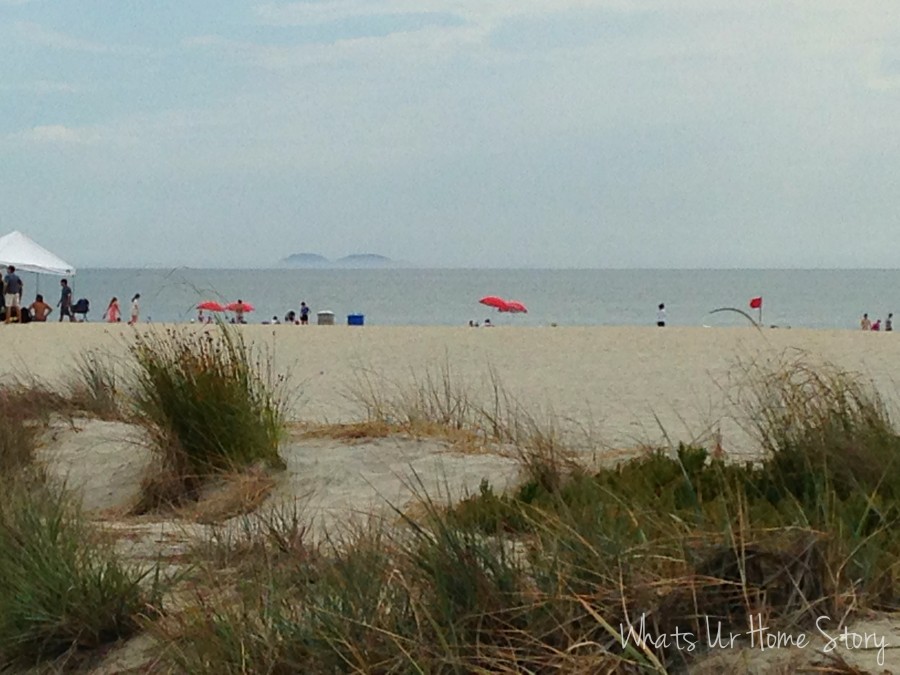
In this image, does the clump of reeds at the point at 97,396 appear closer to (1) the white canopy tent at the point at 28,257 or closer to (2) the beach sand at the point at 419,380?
(2) the beach sand at the point at 419,380

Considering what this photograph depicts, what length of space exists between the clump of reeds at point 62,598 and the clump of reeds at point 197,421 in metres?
2.40

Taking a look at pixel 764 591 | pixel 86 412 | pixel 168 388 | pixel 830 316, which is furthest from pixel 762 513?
pixel 830 316

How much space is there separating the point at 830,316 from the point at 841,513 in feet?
Answer: 230

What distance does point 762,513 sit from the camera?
3.82 m

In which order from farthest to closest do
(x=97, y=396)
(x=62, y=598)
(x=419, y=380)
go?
(x=419, y=380) < (x=97, y=396) < (x=62, y=598)

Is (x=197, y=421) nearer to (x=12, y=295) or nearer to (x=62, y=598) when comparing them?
(x=62, y=598)

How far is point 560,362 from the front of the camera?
17.4 meters

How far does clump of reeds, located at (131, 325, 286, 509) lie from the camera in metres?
6.50

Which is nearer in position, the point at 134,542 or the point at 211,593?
the point at 211,593

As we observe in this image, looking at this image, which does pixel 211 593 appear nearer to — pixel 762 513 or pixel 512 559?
pixel 512 559

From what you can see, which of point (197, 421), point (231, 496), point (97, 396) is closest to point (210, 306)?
point (97, 396)

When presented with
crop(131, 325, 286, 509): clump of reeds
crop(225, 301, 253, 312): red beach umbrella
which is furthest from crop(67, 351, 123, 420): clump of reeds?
crop(225, 301, 253, 312): red beach umbrella

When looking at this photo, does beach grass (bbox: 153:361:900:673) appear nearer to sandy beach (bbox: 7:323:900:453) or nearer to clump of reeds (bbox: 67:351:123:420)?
sandy beach (bbox: 7:323:900:453)

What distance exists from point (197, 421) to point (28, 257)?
67.1 ft
